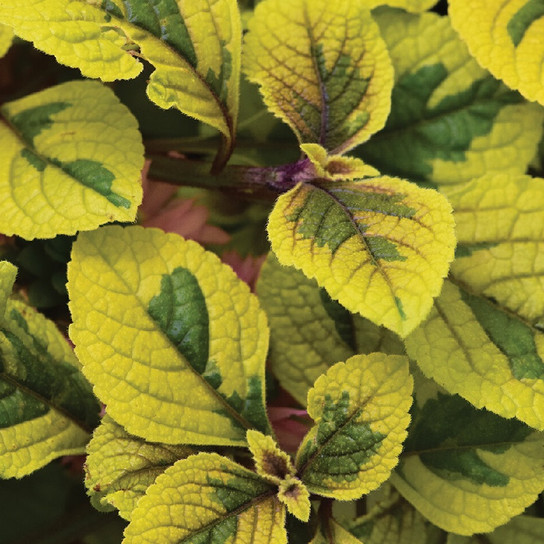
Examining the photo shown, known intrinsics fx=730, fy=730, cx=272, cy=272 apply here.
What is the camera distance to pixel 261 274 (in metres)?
0.63

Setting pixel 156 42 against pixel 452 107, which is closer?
pixel 156 42

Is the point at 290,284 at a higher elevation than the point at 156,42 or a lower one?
lower

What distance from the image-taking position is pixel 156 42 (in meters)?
0.54

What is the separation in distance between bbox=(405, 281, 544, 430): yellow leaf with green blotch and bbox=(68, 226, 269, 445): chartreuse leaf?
0.45 feet

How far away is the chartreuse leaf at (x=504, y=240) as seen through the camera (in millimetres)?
591

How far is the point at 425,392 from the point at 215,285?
8.3 inches

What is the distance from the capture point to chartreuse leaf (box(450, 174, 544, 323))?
591 mm

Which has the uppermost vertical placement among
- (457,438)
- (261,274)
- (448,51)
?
(448,51)

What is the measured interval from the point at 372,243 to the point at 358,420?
0.43 ft

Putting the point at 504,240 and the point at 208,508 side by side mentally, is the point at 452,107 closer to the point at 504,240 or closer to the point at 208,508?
the point at 504,240

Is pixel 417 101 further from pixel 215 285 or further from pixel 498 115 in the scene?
pixel 215 285

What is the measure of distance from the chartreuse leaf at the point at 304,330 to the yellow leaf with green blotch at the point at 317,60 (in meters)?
0.13

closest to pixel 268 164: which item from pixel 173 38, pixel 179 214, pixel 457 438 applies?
pixel 179 214

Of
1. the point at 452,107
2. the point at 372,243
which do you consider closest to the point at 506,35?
the point at 452,107
